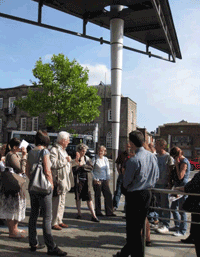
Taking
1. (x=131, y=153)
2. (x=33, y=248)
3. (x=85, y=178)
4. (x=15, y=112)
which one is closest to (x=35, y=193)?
(x=33, y=248)

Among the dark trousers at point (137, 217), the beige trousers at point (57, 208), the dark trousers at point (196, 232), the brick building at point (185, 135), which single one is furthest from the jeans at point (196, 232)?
the brick building at point (185, 135)

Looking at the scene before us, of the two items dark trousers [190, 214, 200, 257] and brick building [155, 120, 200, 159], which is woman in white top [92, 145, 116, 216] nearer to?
dark trousers [190, 214, 200, 257]

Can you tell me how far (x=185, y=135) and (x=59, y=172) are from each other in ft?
233

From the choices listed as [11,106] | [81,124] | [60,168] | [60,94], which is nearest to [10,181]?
[60,168]

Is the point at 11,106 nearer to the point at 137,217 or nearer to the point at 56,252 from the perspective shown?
the point at 56,252

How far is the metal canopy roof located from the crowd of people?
3838 mm

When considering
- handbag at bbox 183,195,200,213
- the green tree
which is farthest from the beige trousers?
the green tree

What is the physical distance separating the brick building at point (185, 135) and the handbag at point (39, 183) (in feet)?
222

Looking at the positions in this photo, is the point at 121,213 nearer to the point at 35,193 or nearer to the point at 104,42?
the point at 35,193

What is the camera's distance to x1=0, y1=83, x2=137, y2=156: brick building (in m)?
45.2

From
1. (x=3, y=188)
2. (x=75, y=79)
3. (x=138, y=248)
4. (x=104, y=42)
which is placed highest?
(x=75, y=79)

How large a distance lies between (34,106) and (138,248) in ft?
96.5

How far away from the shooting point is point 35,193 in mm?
4254

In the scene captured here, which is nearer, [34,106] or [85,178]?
[85,178]
